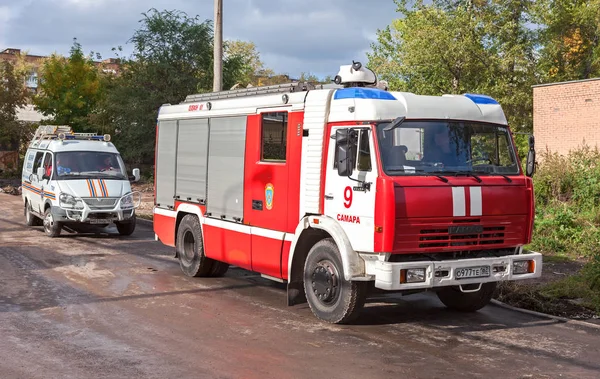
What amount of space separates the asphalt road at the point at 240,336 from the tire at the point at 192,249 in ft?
0.71

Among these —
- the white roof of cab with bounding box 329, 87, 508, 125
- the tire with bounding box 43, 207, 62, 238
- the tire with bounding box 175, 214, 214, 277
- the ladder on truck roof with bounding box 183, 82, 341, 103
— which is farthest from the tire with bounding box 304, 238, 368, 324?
the tire with bounding box 43, 207, 62, 238

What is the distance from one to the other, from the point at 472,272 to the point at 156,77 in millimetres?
28903

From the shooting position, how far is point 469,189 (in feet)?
27.0

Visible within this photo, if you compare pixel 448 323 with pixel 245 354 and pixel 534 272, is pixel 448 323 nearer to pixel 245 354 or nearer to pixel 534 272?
pixel 534 272

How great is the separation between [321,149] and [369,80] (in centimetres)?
141

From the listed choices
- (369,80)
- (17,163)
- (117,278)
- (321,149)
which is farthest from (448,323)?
(17,163)

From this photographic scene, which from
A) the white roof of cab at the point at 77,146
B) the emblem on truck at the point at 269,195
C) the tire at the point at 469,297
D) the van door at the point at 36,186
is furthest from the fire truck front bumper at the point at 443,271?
the van door at the point at 36,186

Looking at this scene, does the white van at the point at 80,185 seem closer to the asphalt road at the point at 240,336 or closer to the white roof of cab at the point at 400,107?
the asphalt road at the point at 240,336

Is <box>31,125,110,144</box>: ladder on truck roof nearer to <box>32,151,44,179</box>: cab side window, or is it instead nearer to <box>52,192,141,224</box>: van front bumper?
<box>32,151,44,179</box>: cab side window

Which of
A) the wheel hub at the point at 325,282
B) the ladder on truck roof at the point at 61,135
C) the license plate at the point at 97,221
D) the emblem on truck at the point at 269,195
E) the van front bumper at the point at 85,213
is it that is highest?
the ladder on truck roof at the point at 61,135

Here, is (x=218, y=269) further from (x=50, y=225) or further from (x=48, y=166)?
(x=48, y=166)

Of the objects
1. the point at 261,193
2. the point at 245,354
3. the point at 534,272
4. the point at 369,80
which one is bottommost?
the point at 245,354

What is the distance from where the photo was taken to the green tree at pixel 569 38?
33.4m

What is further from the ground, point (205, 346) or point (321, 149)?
point (321, 149)
